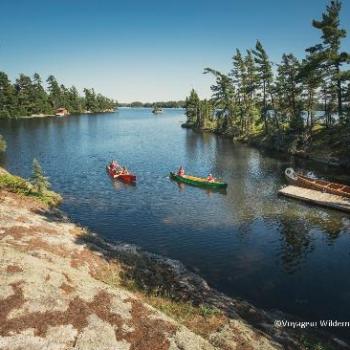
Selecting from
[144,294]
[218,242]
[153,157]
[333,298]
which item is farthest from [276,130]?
[144,294]

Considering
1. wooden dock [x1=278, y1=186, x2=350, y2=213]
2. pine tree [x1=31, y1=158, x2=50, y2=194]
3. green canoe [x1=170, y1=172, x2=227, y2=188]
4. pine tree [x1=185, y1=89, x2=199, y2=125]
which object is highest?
pine tree [x1=185, y1=89, x2=199, y2=125]

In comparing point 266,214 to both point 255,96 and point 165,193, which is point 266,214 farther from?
point 255,96

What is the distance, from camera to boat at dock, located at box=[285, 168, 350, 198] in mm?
40759

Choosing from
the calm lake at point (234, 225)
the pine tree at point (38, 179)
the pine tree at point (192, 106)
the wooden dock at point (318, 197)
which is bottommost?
the calm lake at point (234, 225)

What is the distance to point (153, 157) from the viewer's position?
7175 centimetres

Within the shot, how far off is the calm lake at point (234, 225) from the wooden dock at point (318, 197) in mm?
1139

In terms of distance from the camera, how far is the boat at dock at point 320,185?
4076 centimetres

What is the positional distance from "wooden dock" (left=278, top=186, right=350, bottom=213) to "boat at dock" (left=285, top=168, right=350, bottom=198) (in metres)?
0.65

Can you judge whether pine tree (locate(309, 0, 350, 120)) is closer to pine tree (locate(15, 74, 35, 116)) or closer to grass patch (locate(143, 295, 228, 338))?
grass patch (locate(143, 295, 228, 338))

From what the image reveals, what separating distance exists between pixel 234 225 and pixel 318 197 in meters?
12.4

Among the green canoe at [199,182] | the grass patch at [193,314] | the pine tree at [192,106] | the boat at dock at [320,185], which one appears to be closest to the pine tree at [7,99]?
the pine tree at [192,106]

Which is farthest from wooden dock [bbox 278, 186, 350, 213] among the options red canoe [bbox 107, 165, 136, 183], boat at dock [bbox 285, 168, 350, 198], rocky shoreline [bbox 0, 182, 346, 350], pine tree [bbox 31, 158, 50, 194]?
pine tree [bbox 31, 158, 50, 194]

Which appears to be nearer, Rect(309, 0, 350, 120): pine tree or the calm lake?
the calm lake

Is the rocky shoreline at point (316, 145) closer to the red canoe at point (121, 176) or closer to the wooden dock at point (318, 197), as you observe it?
the wooden dock at point (318, 197)
